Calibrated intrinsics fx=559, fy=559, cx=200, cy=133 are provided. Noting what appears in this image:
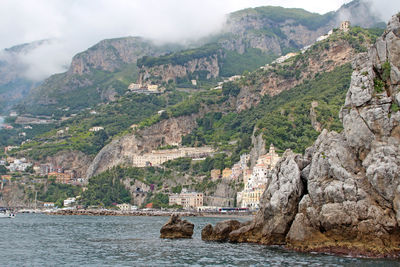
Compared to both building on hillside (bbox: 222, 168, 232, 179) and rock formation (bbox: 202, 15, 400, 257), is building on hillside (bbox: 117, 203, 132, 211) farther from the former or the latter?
rock formation (bbox: 202, 15, 400, 257)

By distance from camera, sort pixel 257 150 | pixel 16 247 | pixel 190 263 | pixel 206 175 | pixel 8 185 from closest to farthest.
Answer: pixel 190 263
pixel 16 247
pixel 257 150
pixel 206 175
pixel 8 185

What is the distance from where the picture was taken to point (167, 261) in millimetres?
49312

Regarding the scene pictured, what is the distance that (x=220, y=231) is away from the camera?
64.2 m

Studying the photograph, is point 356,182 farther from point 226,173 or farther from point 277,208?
point 226,173

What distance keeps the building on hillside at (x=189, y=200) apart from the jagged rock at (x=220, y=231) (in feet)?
308

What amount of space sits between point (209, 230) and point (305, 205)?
664 inches

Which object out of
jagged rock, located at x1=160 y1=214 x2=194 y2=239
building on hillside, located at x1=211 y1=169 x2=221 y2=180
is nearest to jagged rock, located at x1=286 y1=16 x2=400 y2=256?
jagged rock, located at x1=160 y1=214 x2=194 y2=239

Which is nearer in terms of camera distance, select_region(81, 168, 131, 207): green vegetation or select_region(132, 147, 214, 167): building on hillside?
select_region(81, 168, 131, 207): green vegetation

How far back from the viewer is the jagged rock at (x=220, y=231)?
63875mm

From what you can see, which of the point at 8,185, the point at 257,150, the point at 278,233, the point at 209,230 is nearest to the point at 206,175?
the point at 257,150

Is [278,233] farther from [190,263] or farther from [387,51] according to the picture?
[387,51]

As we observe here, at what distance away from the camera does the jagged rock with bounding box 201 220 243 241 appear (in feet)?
210

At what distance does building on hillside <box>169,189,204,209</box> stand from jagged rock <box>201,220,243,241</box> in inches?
3700

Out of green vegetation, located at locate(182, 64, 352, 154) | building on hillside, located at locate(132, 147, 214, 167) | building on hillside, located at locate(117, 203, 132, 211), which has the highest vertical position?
green vegetation, located at locate(182, 64, 352, 154)
